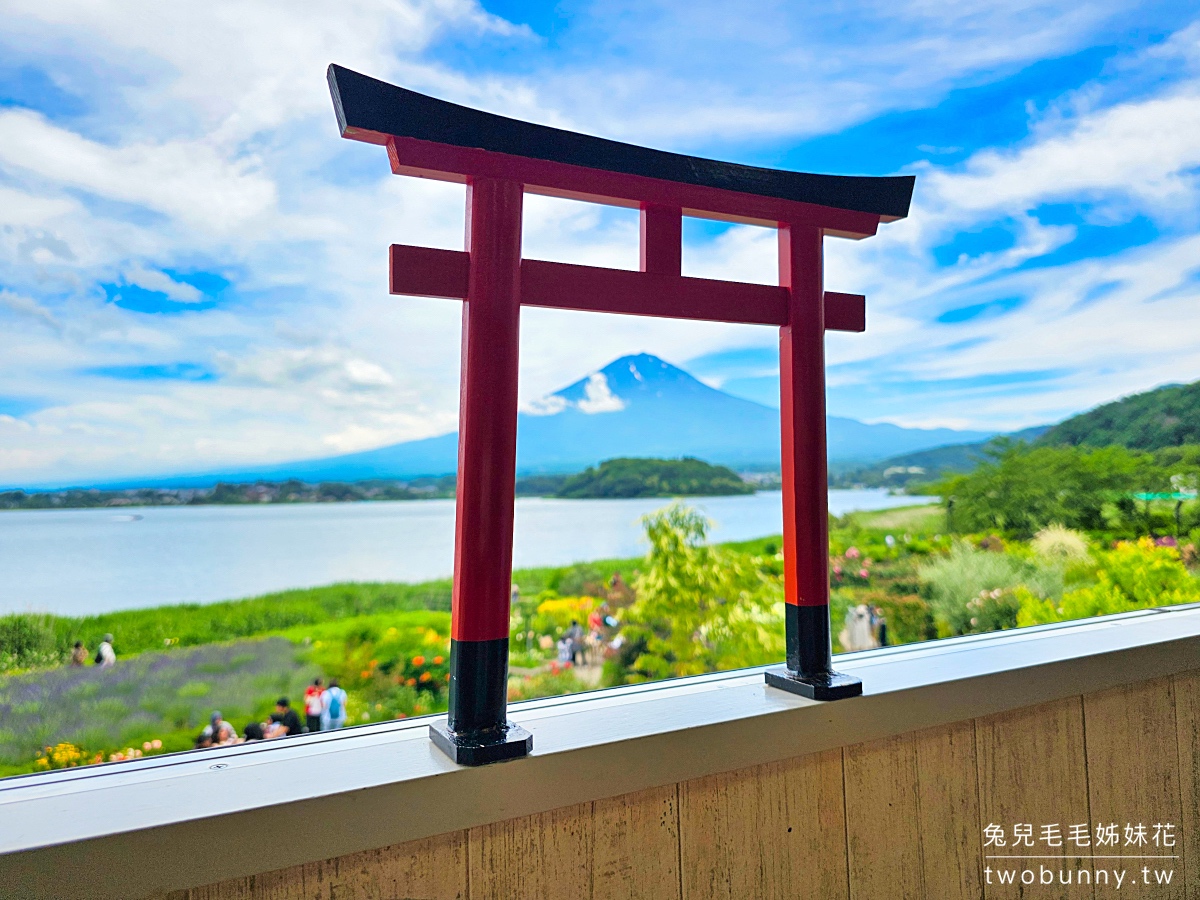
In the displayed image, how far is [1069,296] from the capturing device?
2289mm

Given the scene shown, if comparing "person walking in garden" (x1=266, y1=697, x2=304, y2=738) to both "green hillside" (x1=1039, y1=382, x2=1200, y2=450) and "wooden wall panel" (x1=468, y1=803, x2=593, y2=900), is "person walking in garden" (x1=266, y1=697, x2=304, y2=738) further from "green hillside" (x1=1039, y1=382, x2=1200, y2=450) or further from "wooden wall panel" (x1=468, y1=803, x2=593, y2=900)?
"green hillside" (x1=1039, y1=382, x2=1200, y2=450)

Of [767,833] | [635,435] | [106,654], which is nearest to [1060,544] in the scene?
[635,435]

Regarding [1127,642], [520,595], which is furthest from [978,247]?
[520,595]

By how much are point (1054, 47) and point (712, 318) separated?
1.78 meters

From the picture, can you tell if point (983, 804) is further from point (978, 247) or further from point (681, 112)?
point (978, 247)

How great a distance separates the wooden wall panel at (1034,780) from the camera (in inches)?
44.9

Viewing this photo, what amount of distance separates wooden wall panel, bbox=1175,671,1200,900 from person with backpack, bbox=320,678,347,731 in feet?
5.40

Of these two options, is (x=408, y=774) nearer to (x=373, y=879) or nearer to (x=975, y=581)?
(x=373, y=879)

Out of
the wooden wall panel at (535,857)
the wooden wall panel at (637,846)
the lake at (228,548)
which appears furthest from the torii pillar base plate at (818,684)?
the lake at (228,548)

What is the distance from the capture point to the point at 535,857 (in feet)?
2.62

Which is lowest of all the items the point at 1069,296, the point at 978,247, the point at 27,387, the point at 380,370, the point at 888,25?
the point at 27,387

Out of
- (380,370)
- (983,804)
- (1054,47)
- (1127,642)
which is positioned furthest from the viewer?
(1054,47)

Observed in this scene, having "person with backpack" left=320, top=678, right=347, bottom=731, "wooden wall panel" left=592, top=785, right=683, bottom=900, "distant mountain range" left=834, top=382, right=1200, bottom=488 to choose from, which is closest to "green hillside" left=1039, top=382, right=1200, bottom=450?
"distant mountain range" left=834, top=382, right=1200, bottom=488

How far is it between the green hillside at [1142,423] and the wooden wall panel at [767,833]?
1.71 m
